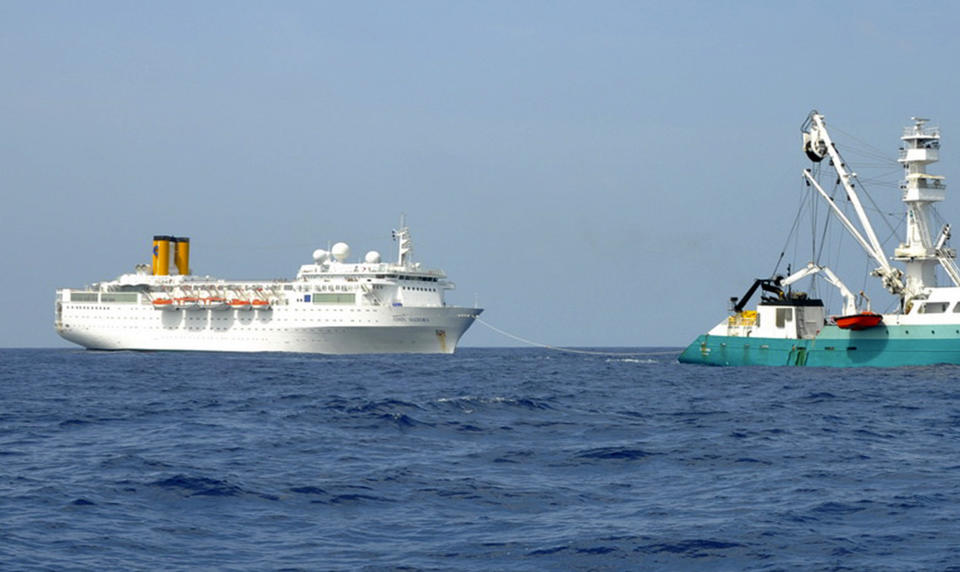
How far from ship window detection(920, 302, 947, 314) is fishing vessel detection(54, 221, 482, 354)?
41316 mm

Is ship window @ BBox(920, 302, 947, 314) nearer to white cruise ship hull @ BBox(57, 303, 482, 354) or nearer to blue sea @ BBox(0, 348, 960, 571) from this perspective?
blue sea @ BBox(0, 348, 960, 571)

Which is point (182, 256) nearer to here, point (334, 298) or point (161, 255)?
point (161, 255)

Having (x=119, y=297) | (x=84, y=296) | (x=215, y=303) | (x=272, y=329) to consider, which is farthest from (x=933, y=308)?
(x=84, y=296)

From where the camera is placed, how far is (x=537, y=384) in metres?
43.0

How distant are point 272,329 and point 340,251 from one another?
918cm

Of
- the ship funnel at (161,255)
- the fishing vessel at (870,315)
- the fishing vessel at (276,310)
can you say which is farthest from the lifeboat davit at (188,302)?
the fishing vessel at (870,315)

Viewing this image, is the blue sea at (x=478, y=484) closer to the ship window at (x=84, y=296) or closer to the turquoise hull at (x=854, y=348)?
the turquoise hull at (x=854, y=348)

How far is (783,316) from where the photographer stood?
2249 inches

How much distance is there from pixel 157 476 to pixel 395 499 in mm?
4073

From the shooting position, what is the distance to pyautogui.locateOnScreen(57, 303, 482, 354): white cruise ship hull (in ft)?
282

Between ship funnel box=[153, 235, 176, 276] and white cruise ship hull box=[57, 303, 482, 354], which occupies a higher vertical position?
ship funnel box=[153, 235, 176, 276]

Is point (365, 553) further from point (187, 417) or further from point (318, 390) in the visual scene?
point (318, 390)

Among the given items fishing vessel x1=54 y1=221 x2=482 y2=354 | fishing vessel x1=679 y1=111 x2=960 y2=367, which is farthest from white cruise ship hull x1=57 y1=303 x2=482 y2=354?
fishing vessel x1=679 y1=111 x2=960 y2=367

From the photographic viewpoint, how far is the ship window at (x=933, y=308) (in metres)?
51.6
